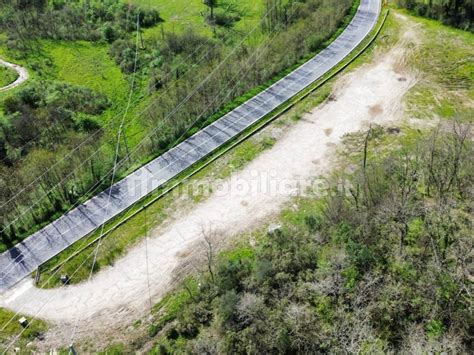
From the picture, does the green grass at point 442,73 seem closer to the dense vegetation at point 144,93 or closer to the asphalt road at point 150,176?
the asphalt road at point 150,176

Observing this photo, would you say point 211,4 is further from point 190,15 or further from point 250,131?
point 250,131

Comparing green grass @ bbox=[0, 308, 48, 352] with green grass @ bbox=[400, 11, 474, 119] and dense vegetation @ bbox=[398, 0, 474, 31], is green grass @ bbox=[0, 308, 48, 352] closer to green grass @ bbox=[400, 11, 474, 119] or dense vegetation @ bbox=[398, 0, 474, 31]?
green grass @ bbox=[400, 11, 474, 119]

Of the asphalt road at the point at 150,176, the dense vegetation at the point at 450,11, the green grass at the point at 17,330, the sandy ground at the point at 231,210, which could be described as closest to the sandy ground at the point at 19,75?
the asphalt road at the point at 150,176

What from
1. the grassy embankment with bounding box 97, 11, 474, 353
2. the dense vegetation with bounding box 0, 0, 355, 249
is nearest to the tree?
the dense vegetation with bounding box 0, 0, 355, 249

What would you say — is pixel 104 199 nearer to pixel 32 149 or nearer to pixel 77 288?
pixel 77 288

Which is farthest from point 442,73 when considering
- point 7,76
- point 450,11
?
point 7,76

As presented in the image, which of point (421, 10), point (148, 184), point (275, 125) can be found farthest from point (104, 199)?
point (421, 10)
